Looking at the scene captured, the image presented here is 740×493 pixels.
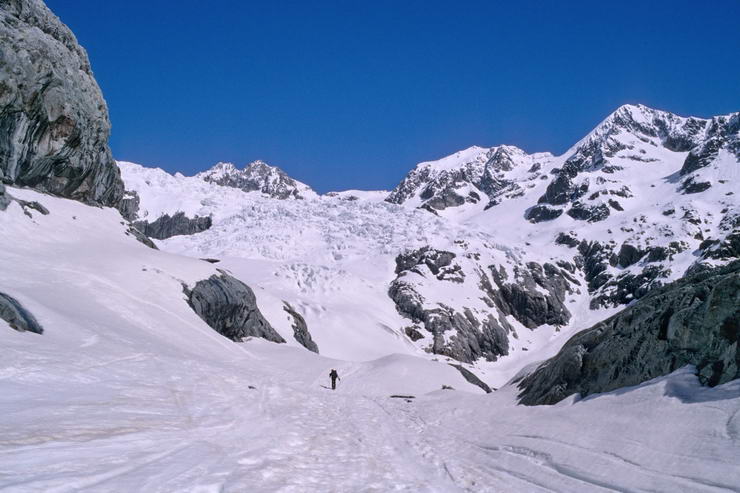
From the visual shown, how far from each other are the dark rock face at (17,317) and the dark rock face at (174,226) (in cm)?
11505

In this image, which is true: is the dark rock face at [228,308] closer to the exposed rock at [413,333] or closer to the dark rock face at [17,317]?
the dark rock face at [17,317]

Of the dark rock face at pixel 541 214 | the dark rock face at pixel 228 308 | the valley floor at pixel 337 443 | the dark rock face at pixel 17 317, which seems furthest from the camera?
the dark rock face at pixel 541 214

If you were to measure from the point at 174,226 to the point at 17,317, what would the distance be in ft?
401

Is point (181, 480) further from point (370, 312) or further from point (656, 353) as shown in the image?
point (370, 312)

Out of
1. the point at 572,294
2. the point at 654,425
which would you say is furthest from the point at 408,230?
the point at 654,425

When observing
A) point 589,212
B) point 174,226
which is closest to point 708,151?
point 589,212

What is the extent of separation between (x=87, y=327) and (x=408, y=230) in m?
106

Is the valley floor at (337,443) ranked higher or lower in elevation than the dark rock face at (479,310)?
lower

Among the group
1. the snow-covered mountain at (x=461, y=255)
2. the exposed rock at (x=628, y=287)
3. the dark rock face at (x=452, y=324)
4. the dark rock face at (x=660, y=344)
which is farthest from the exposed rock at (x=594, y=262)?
the dark rock face at (x=660, y=344)

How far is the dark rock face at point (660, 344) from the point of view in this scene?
1048 centimetres

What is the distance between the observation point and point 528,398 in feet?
51.1

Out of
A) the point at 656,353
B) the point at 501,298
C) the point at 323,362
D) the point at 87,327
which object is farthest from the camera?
the point at 501,298

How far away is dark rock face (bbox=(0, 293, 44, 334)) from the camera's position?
16.2 metres

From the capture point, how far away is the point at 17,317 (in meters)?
16.5
